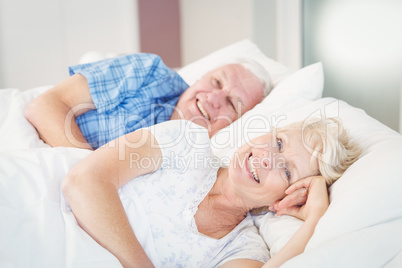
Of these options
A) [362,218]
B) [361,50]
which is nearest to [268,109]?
[362,218]

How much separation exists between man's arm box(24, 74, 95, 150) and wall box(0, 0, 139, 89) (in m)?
1.99

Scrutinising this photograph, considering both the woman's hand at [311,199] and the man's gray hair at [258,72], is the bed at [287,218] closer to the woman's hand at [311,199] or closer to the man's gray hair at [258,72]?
the woman's hand at [311,199]

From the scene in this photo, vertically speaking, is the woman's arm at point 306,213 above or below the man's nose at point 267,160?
below

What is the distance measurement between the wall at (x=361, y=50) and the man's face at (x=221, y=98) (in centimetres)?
72

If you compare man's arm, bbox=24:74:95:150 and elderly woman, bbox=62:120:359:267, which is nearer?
elderly woman, bbox=62:120:359:267

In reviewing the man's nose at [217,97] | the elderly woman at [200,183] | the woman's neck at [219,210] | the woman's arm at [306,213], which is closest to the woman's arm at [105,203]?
the elderly woman at [200,183]

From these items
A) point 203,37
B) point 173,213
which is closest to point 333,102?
point 173,213

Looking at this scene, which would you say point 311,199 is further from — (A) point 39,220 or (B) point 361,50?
(B) point 361,50

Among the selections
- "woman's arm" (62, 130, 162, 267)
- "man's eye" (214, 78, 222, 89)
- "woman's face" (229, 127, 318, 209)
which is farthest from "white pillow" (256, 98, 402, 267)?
"man's eye" (214, 78, 222, 89)

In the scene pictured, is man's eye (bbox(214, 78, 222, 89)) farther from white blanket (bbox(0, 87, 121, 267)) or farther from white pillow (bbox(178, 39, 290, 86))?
white blanket (bbox(0, 87, 121, 267))

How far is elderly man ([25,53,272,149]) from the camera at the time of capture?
1.57m

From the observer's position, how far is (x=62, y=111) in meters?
1.57

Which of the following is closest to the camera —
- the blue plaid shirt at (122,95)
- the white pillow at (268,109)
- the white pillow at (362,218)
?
the white pillow at (362,218)

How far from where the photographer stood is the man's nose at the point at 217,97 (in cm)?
167
